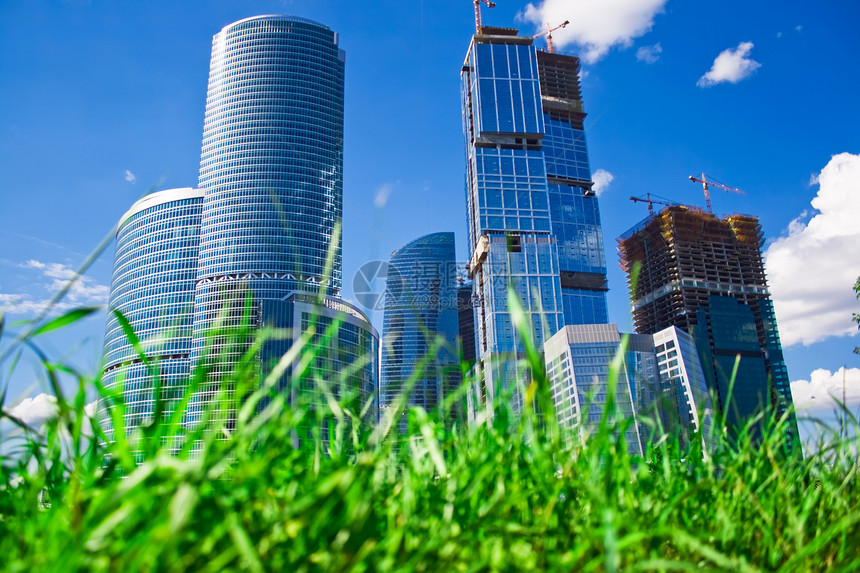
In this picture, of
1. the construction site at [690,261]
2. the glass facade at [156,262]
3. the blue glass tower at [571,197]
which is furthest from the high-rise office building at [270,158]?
the construction site at [690,261]

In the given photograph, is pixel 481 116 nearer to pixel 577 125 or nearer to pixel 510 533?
pixel 577 125

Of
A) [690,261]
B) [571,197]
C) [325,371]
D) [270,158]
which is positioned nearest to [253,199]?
[270,158]

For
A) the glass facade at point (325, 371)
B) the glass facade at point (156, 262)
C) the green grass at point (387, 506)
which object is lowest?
the green grass at point (387, 506)

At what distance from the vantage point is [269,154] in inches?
3922

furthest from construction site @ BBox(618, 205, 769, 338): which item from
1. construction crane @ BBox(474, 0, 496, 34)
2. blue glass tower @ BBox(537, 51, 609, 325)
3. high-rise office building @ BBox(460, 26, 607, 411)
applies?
construction crane @ BBox(474, 0, 496, 34)

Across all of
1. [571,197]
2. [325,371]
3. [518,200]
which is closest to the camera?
[325,371]

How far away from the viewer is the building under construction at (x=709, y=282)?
430ft

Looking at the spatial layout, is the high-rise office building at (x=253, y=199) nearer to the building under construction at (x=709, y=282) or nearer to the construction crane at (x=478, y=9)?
the construction crane at (x=478, y=9)

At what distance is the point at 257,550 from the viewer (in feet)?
3.07

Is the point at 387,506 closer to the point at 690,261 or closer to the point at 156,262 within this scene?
the point at 156,262

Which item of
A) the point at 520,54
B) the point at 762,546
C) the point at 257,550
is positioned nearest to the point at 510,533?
the point at 257,550

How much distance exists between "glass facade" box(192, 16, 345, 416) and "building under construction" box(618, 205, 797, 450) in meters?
73.8

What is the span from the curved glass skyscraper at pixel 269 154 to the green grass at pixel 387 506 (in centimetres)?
8893

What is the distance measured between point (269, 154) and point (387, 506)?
10526 centimetres
